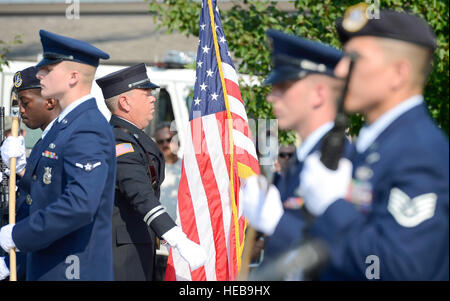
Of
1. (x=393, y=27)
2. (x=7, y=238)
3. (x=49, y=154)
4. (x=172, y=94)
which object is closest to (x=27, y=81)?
(x=49, y=154)

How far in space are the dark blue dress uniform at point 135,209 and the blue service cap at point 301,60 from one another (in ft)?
6.13

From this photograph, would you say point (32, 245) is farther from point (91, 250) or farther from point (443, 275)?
point (443, 275)

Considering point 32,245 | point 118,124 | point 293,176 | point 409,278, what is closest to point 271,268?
point 293,176

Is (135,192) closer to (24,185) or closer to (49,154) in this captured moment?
(24,185)

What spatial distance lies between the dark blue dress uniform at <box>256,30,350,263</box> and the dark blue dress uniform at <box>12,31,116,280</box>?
1.02 metres

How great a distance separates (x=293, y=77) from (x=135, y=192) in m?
2.00

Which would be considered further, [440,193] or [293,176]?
[293,176]

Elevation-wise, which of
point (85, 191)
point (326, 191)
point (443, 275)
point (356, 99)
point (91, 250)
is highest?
point (356, 99)

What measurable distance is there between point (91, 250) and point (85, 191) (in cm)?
33

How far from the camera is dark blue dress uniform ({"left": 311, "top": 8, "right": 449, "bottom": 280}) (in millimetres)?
1854

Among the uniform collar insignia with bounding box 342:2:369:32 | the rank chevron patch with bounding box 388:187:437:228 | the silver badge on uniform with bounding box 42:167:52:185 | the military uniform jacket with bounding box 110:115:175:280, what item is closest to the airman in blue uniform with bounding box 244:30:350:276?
the uniform collar insignia with bounding box 342:2:369:32

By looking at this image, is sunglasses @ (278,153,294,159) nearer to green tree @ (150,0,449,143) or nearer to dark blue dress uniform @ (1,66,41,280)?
green tree @ (150,0,449,143)

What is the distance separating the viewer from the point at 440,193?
73.4 inches

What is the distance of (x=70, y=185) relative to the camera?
3084 millimetres
